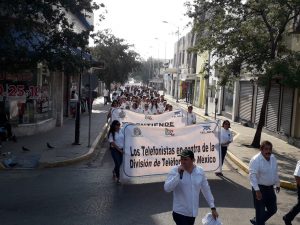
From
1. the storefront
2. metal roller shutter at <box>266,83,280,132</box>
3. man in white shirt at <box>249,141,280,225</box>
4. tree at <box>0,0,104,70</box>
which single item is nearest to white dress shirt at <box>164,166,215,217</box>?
man in white shirt at <box>249,141,280,225</box>

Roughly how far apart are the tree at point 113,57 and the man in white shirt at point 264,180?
1510 inches

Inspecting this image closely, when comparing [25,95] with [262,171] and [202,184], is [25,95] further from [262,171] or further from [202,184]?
[202,184]

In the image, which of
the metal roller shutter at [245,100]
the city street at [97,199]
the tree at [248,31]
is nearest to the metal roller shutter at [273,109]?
the metal roller shutter at [245,100]

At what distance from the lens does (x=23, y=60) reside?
14.1 metres

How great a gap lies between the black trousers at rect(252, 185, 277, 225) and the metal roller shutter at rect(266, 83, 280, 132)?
50.2ft

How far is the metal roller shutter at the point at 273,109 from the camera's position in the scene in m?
22.2

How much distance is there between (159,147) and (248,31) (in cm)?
822

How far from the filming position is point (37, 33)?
15.0m

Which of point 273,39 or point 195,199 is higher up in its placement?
point 273,39

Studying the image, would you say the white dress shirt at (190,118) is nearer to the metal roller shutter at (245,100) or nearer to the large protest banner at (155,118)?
the large protest banner at (155,118)

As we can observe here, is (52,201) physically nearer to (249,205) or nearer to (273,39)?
(249,205)

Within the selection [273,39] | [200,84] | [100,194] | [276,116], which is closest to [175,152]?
[100,194]

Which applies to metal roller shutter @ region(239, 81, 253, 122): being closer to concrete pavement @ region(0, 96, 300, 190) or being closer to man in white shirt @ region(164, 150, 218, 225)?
concrete pavement @ region(0, 96, 300, 190)

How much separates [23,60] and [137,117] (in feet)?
15.7
